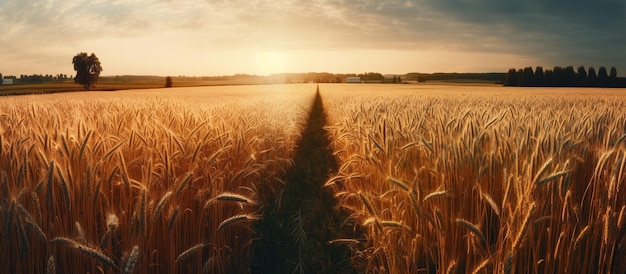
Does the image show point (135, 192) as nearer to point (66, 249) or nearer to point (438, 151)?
point (66, 249)

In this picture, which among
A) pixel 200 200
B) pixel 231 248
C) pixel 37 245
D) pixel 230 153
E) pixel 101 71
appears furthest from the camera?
pixel 101 71

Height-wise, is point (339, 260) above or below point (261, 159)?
below

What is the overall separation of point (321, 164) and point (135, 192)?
5.07 m

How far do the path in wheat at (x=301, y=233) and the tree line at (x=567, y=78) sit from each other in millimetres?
83664

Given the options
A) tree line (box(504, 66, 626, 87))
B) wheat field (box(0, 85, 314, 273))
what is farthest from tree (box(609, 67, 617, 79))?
wheat field (box(0, 85, 314, 273))

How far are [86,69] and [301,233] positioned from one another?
8724 cm

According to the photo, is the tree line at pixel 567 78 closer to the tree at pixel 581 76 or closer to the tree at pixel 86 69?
the tree at pixel 581 76

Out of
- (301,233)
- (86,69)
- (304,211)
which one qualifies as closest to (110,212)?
(301,233)

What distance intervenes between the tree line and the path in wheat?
83664mm

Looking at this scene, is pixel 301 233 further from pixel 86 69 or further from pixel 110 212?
pixel 86 69

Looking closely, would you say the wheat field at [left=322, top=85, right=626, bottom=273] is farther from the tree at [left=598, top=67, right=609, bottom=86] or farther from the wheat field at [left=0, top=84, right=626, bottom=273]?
the tree at [left=598, top=67, right=609, bottom=86]

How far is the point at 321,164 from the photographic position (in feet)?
25.7

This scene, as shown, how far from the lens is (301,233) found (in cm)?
417

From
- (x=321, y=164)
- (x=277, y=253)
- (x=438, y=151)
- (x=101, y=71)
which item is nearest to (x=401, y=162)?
(x=438, y=151)
